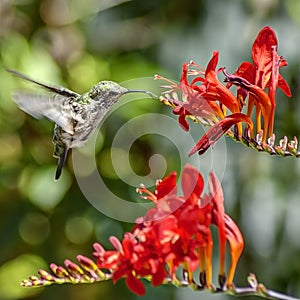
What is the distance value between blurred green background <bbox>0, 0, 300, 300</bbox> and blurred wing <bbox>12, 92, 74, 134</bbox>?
0.78 meters

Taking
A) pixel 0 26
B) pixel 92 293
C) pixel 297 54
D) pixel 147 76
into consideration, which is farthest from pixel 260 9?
pixel 92 293

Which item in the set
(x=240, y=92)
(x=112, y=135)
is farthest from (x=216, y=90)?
(x=112, y=135)

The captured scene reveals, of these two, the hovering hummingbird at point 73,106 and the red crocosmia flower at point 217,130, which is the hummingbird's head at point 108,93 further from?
the red crocosmia flower at point 217,130

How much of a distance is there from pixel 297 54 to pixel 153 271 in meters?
1.17

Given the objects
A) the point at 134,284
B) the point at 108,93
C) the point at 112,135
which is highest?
the point at 108,93

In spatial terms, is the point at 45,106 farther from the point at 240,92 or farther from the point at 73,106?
the point at 240,92

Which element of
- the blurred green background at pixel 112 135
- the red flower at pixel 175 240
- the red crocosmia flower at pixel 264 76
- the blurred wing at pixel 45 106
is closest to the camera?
the red flower at pixel 175 240

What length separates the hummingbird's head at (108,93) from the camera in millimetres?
1189

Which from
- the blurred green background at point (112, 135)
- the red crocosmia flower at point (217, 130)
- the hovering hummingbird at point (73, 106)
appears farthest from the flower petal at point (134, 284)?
the blurred green background at point (112, 135)

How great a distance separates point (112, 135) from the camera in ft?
6.85

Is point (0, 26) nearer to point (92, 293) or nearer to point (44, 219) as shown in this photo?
point (44, 219)

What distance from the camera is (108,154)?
6.89 feet

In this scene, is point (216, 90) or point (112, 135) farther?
point (112, 135)

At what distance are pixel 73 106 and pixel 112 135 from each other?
0.84m
